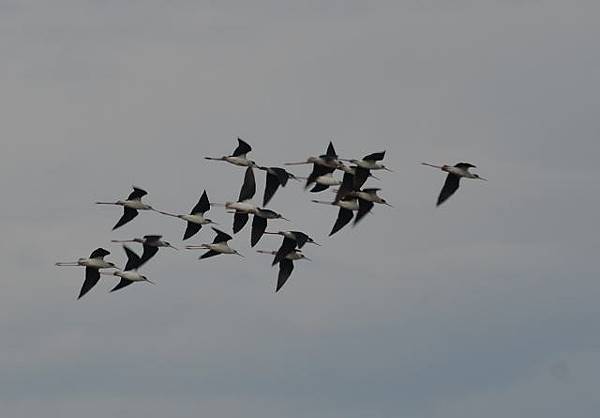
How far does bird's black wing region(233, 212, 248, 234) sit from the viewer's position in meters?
183

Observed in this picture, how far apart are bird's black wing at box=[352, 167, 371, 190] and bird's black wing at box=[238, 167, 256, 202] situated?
7765 mm

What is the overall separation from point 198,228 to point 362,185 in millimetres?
12670

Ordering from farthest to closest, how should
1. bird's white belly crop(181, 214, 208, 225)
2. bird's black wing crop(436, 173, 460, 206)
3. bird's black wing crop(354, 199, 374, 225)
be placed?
bird's black wing crop(354, 199, 374, 225), bird's white belly crop(181, 214, 208, 225), bird's black wing crop(436, 173, 460, 206)

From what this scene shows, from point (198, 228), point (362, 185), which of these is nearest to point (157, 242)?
point (198, 228)

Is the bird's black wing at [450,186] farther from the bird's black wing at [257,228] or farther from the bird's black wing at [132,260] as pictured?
the bird's black wing at [132,260]

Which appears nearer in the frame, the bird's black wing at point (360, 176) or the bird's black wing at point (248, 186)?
the bird's black wing at point (360, 176)

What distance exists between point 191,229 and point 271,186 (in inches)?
259

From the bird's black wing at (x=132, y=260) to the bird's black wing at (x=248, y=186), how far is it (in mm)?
8744

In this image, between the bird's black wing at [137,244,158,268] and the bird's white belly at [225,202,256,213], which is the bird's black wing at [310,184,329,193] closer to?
the bird's white belly at [225,202,256,213]

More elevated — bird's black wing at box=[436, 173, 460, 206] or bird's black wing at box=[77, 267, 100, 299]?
bird's black wing at box=[436, 173, 460, 206]

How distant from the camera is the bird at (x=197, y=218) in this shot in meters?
183

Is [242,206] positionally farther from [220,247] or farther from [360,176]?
[360,176]

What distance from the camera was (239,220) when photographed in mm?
183375

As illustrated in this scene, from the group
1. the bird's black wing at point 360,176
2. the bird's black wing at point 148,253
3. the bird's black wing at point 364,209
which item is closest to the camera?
the bird's black wing at point 360,176
